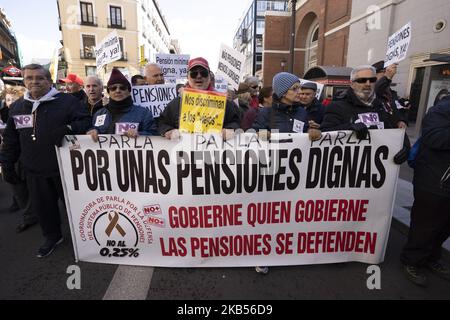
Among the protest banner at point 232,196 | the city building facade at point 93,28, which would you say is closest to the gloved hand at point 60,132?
the protest banner at point 232,196

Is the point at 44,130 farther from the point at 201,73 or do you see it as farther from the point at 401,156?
the point at 401,156

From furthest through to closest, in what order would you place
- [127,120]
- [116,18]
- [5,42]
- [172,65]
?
[5,42], [116,18], [172,65], [127,120]

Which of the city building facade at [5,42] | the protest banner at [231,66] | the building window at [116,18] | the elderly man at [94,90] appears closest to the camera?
the elderly man at [94,90]

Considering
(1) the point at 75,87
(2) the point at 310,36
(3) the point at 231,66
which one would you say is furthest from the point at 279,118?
(2) the point at 310,36

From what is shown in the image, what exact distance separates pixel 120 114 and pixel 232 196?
4.88 feet

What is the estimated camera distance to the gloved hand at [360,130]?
2.41 m

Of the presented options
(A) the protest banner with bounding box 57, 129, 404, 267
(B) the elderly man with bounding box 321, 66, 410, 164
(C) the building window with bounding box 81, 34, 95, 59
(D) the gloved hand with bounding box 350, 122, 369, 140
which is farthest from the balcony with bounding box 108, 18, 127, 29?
(D) the gloved hand with bounding box 350, 122, 369, 140

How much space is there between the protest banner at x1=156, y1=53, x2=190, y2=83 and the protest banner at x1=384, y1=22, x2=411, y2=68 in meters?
3.98

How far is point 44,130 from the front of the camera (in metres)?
2.77

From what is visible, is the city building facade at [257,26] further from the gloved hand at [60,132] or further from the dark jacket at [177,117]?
the gloved hand at [60,132]

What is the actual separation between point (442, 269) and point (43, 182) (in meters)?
4.16

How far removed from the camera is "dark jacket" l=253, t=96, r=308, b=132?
2756 millimetres

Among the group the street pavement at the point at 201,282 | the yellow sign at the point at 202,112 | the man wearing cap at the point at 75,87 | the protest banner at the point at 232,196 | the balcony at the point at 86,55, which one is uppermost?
the balcony at the point at 86,55

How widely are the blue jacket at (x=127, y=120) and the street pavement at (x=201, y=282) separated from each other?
1.39m
